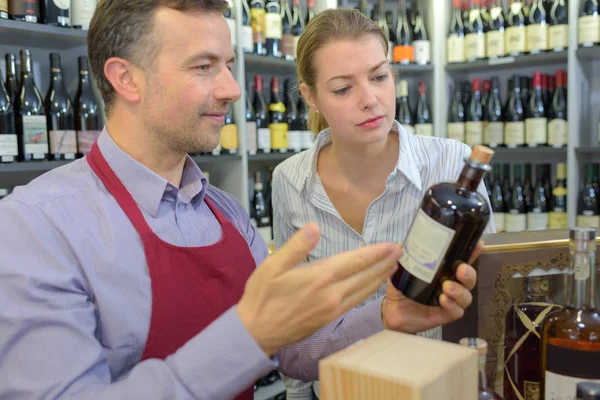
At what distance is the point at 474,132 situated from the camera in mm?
3443

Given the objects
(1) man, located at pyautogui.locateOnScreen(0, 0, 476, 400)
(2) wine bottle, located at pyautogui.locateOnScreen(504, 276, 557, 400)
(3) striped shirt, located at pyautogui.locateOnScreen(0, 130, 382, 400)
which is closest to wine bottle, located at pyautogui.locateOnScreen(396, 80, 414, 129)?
(1) man, located at pyautogui.locateOnScreen(0, 0, 476, 400)

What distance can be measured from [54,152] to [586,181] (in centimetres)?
263

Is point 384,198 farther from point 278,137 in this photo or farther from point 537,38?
point 537,38

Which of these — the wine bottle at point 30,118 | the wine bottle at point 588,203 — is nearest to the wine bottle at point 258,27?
the wine bottle at point 30,118

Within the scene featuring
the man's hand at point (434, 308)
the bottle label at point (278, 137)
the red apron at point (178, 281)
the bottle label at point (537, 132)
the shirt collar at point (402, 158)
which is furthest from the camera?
the bottle label at point (537, 132)

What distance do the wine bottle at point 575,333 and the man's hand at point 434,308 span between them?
0.11m

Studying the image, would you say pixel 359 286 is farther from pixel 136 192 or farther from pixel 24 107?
pixel 24 107

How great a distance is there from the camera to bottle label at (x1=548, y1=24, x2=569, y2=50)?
9.93ft

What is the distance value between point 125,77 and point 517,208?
301cm

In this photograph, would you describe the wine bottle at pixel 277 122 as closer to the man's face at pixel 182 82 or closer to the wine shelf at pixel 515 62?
the wine shelf at pixel 515 62

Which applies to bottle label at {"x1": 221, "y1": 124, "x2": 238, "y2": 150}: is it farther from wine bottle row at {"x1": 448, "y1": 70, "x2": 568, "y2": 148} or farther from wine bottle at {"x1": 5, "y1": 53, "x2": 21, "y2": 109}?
wine bottle row at {"x1": 448, "y1": 70, "x2": 568, "y2": 148}

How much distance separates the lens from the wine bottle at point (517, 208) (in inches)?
130

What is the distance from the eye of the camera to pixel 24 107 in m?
2.45

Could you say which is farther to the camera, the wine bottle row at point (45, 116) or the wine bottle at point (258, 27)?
the wine bottle at point (258, 27)
